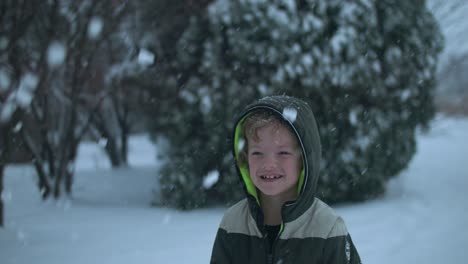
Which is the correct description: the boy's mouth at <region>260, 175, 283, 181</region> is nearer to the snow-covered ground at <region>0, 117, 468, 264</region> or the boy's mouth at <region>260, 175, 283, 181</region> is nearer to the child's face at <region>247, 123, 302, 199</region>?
the child's face at <region>247, 123, 302, 199</region>

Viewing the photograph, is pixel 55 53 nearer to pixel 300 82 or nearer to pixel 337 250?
pixel 300 82

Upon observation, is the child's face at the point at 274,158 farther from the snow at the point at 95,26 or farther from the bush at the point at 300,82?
the snow at the point at 95,26

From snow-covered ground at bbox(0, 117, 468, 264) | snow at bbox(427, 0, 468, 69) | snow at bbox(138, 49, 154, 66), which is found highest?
snow at bbox(427, 0, 468, 69)

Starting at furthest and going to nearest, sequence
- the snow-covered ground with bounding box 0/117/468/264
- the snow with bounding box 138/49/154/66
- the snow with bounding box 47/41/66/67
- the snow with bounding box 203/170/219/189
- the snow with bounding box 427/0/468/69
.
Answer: the snow with bounding box 427/0/468/69 → the snow with bounding box 138/49/154/66 → the snow with bounding box 203/170/219/189 → the snow with bounding box 47/41/66/67 → the snow-covered ground with bounding box 0/117/468/264

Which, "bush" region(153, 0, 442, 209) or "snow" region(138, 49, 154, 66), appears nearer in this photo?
"bush" region(153, 0, 442, 209)

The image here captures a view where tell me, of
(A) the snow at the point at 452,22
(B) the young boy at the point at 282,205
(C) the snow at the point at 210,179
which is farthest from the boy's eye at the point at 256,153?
(A) the snow at the point at 452,22

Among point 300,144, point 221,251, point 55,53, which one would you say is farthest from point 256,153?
point 55,53

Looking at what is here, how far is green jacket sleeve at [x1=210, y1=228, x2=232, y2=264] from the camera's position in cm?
181

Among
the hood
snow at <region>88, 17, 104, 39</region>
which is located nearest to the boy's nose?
the hood

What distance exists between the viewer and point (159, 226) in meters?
4.12

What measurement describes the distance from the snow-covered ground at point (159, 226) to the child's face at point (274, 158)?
1677 mm

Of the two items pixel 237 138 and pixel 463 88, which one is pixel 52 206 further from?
pixel 463 88

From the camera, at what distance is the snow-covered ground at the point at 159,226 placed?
3.40 metres

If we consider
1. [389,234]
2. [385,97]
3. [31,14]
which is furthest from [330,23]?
[31,14]
